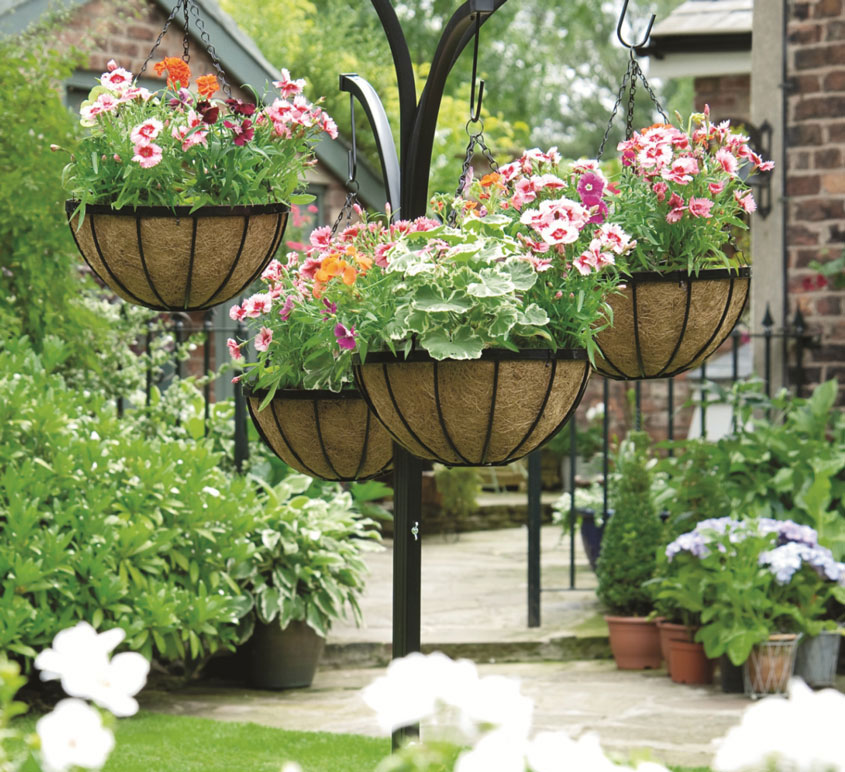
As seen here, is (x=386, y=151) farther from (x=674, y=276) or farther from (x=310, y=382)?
(x=674, y=276)

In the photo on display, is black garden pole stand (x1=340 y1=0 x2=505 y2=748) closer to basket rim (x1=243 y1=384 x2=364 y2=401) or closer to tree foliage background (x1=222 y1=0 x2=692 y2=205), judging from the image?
basket rim (x1=243 y1=384 x2=364 y2=401)

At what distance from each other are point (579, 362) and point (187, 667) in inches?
147

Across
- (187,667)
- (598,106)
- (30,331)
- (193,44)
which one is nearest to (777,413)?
(187,667)

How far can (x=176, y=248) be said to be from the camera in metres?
2.42

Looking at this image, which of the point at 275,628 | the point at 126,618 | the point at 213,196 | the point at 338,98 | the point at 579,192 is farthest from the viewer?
the point at 338,98

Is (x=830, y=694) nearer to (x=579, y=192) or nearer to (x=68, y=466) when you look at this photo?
(x=579, y=192)

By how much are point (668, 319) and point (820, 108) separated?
3828 mm

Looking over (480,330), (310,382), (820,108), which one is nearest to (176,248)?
(310,382)

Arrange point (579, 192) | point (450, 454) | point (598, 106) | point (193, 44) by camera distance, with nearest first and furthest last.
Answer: point (450, 454)
point (579, 192)
point (193, 44)
point (598, 106)

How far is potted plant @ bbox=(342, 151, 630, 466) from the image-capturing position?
1.97 metres

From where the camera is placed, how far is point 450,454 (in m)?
2.06

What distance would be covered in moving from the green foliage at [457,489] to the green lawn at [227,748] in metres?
4.52

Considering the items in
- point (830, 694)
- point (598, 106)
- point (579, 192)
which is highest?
point (598, 106)

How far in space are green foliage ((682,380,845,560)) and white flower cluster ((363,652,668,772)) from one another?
14.5 ft
